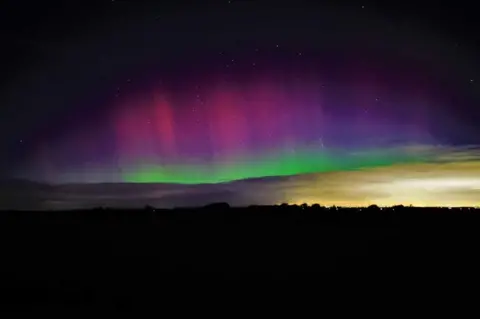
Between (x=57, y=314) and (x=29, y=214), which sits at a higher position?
(x=29, y=214)

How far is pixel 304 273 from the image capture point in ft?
62.0

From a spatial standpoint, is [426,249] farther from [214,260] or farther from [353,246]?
[214,260]

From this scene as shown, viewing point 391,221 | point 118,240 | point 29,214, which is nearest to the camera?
point 118,240

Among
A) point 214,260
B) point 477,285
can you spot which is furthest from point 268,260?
point 477,285

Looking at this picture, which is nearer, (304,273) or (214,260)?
(304,273)

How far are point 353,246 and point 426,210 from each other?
48.2 ft

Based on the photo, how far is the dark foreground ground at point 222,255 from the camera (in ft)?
57.0

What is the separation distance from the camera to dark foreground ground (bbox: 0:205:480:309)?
57.0 feet

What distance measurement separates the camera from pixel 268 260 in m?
21.4

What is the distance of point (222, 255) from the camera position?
890 inches

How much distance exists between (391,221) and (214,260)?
40.9 feet

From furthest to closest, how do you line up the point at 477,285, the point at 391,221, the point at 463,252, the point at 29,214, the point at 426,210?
the point at 29,214, the point at 426,210, the point at 391,221, the point at 463,252, the point at 477,285

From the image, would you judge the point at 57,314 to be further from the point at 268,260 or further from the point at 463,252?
the point at 463,252

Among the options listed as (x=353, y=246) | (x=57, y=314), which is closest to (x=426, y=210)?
(x=353, y=246)
